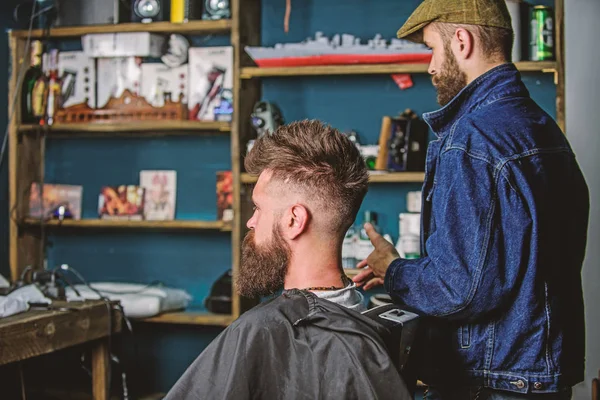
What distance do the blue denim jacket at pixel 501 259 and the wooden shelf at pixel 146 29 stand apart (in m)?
2.17

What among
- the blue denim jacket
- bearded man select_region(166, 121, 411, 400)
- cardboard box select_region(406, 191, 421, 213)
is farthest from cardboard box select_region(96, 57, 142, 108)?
the blue denim jacket

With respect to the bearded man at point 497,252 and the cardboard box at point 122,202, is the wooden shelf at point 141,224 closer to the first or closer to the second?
the cardboard box at point 122,202

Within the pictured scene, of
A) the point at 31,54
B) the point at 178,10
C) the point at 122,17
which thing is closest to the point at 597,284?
the point at 178,10

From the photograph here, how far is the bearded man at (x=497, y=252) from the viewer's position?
167cm

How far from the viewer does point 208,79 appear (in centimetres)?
388

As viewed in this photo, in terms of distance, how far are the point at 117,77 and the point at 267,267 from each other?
264 centimetres

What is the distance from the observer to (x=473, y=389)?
1747mm

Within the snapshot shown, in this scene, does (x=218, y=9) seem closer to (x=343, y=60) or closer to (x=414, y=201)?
(x=343, y=60)

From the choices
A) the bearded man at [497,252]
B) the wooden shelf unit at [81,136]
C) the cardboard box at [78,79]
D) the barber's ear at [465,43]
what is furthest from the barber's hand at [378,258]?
the cardboard box at [78,79]

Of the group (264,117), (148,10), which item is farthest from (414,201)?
(148,10)

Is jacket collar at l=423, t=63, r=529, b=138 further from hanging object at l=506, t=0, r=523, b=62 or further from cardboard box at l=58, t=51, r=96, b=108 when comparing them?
cardboard box at l=58, t=51, r=96, b=108

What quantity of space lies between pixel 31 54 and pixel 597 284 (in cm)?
316

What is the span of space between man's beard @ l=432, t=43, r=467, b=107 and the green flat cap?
0.08 m

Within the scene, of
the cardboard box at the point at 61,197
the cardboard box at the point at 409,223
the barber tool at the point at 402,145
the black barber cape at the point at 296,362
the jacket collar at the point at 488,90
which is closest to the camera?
the black barber cape at the point at 296,362
